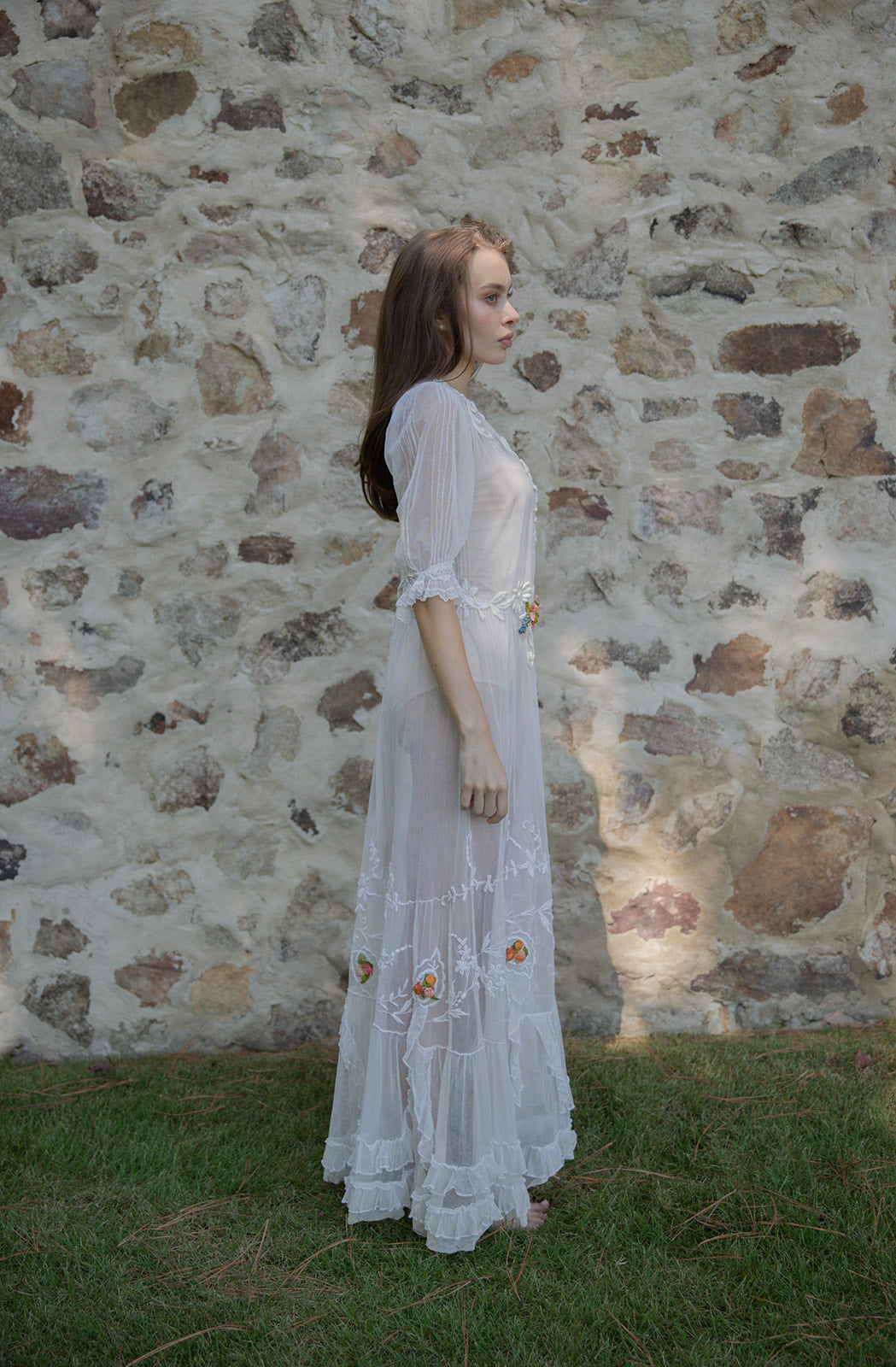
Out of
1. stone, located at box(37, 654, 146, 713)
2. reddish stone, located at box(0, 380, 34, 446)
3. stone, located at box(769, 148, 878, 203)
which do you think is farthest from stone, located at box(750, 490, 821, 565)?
reddish stone, located at box(0, 380, 34, 446)

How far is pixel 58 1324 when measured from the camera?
1.65 m

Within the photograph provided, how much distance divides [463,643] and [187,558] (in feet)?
3.65

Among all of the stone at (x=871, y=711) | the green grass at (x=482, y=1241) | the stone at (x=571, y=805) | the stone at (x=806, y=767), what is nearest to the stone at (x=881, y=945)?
the green grass at (x=482, y=1241)

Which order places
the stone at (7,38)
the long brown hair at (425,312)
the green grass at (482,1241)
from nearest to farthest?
the green grass at (482,1241) < the long brown hair at (425,312) < the stone at (7,38)

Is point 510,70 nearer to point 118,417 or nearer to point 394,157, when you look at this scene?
point 394,157

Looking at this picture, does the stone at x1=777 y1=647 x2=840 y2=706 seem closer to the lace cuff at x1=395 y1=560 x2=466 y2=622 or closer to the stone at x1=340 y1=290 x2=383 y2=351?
the lace cuff at x1=395 y1=560 x2=466 y2=622

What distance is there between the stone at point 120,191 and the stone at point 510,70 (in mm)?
913

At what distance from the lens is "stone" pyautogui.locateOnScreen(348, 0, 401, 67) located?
2504 millimetres

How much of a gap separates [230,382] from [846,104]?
70.5 inches

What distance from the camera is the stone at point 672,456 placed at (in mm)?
2631

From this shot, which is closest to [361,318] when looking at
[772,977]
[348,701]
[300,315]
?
[300,315]

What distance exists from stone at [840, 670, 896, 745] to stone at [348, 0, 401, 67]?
6.89ft

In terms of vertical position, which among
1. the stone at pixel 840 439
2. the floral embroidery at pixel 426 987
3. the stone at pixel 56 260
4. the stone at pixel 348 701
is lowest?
the stone at pixel 348 701

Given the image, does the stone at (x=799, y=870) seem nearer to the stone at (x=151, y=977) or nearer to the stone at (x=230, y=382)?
the stone at (x=151, y=977)
